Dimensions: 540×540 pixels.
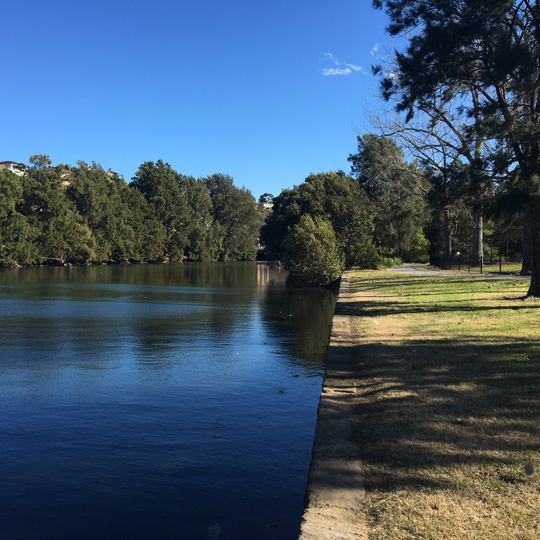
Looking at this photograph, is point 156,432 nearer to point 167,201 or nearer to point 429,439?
point 429,439

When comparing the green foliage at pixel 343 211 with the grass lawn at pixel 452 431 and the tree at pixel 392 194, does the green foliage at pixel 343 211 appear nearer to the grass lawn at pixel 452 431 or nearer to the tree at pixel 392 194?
the tree at pixel 392 194

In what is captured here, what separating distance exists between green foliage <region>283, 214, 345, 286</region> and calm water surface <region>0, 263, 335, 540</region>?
1851 cm

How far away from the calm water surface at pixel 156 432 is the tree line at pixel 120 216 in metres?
56.5

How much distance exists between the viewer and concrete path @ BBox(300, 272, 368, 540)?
12.1ft

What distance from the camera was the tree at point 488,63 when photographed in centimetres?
1359

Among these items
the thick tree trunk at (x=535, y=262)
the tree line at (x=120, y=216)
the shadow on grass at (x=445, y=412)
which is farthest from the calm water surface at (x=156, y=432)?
the tree line at (x=120, y=216)

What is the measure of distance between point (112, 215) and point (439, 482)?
82.6 metres

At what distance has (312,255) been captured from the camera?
33375mm

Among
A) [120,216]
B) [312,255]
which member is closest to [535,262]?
[312,255]

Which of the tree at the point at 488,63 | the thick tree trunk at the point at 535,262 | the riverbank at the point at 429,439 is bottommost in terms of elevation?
the riverbank at the point at 429,439

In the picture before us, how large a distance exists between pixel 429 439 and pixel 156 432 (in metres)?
3.18

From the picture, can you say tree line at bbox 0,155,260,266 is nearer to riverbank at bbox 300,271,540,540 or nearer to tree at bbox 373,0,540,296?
tree at bbox 373,0,540,296

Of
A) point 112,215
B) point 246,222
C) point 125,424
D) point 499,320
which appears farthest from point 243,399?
point 246,222

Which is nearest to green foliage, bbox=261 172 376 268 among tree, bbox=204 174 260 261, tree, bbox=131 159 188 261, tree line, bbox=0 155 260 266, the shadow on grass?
the shadow on grass
